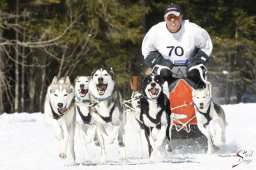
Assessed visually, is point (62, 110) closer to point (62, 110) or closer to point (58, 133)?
point (62, 110)

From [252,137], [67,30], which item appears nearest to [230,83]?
[67,30]

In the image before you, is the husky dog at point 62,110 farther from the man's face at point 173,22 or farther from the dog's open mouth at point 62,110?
the man's face at point 173,22

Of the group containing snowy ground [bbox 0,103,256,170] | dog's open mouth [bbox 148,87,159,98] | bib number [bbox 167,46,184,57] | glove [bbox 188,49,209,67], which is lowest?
snowy ground [bbox 0,103,256,170]

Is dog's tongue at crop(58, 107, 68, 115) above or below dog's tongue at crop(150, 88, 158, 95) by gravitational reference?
below

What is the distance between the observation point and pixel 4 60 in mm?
25219

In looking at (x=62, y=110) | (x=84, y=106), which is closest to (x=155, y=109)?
(x=84, y=106)

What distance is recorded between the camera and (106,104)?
6859 mm

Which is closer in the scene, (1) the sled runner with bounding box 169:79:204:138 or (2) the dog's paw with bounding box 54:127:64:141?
(2) the dog's paw with bounding box 54:127:64:141

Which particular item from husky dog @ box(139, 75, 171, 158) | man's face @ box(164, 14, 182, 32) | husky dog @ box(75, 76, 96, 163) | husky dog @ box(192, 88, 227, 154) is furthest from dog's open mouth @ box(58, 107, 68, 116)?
man's face @ box(164, 14, 182, 32)

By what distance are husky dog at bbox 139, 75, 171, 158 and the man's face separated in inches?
43.4

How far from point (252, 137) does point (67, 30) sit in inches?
621

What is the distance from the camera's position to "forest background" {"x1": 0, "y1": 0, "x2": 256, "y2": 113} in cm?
2492

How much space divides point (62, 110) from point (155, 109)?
3.45 feet

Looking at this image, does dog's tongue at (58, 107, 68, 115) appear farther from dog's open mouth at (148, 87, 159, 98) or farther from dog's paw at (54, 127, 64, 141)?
dog's open mouth at (148, 87, 159, 98)
